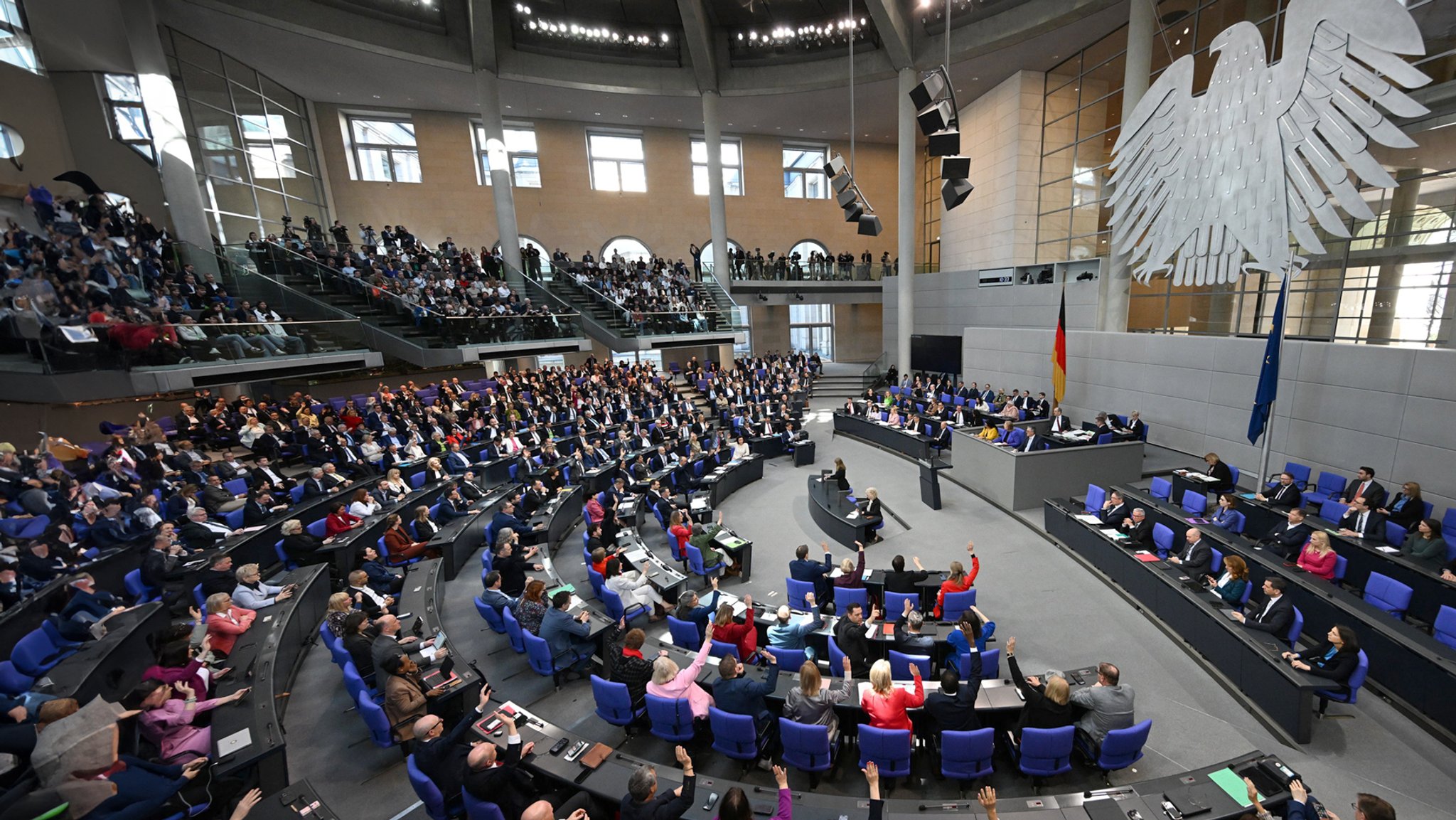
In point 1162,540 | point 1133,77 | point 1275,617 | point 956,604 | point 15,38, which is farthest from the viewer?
point 1133,77

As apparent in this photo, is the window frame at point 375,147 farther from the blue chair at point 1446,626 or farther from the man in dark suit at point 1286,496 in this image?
the blue chair at point 1446,626

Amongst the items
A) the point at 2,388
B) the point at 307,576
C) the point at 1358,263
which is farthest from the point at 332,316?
the point at 1358,263

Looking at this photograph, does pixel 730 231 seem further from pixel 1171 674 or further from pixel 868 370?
pixel 1171 674

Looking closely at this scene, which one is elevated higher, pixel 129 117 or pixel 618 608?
pixel 129 117

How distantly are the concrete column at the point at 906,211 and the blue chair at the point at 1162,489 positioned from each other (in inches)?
501

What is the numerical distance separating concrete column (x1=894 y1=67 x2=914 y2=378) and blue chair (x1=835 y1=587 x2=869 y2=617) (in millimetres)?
16593

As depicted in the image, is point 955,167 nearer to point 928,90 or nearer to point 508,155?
point 928,90

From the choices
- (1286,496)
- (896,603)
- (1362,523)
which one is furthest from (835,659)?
(1286,496)

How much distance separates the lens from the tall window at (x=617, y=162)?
2622 centimetres

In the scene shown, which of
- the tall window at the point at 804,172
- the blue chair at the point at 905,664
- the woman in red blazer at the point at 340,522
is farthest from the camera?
the tall window at the point at 804,172

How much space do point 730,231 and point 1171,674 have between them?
86.2 ft

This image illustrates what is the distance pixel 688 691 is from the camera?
15.3 feet

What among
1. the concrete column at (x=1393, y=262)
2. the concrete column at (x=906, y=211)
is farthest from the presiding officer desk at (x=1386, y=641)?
the concrete column at (x=906, y=211)

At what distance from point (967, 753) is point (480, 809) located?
11.4 feet
